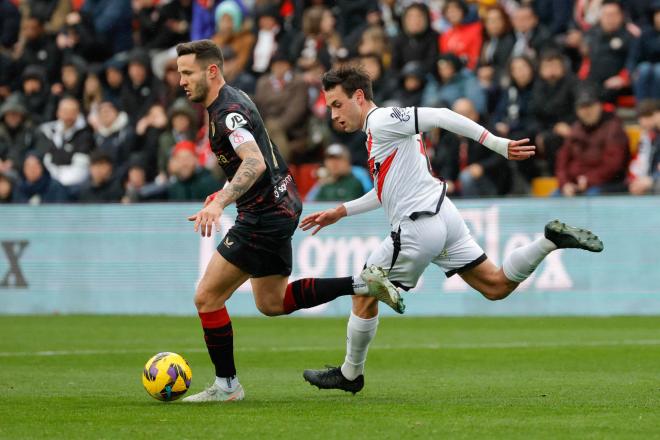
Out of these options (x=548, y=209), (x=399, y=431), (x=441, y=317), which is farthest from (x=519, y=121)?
(x=399, y=431)

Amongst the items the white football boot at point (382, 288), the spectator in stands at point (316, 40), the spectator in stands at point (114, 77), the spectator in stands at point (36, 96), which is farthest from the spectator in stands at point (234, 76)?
the white football boot at point (382, 288)

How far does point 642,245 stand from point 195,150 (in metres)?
7.76

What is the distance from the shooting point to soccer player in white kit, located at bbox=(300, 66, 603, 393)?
9102 millimetres

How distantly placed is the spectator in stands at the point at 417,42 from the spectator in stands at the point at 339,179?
2625mm

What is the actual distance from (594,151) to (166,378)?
10147mm

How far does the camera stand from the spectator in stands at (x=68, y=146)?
22.3m

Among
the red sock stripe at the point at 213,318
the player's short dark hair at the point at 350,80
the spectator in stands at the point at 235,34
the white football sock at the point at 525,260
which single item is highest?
the player's short dark hair at the point at 350,80

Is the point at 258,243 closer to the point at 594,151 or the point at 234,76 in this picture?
the point at 594,151

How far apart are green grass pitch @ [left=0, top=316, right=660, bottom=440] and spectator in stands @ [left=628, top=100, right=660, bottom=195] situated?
2016mm

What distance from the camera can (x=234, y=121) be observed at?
872 centimetres

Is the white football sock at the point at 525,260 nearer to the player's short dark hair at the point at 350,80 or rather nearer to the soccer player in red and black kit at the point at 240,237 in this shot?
the soccer player in red and black kit at the point at 240,237

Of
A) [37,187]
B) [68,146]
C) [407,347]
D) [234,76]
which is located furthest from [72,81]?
[407,347]

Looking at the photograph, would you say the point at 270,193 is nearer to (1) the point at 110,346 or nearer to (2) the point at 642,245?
(1) the point at 110,346

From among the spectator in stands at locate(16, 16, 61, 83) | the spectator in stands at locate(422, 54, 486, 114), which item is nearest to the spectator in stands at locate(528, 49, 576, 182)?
the spectator in stands at locate(422, 54, 486, 114)
